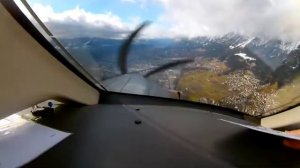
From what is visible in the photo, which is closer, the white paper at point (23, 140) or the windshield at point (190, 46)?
the white paper at point (23, 140)

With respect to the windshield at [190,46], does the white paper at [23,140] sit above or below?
below

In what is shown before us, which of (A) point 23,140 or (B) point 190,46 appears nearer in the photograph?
(A) point 23,140

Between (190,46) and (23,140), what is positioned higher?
(190,46)

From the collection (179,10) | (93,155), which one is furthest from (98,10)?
(93,155)

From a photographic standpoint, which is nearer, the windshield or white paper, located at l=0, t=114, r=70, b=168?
white paper, located at l=0, t=114, r=70, b=168

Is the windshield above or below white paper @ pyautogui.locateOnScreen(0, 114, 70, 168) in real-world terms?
above
